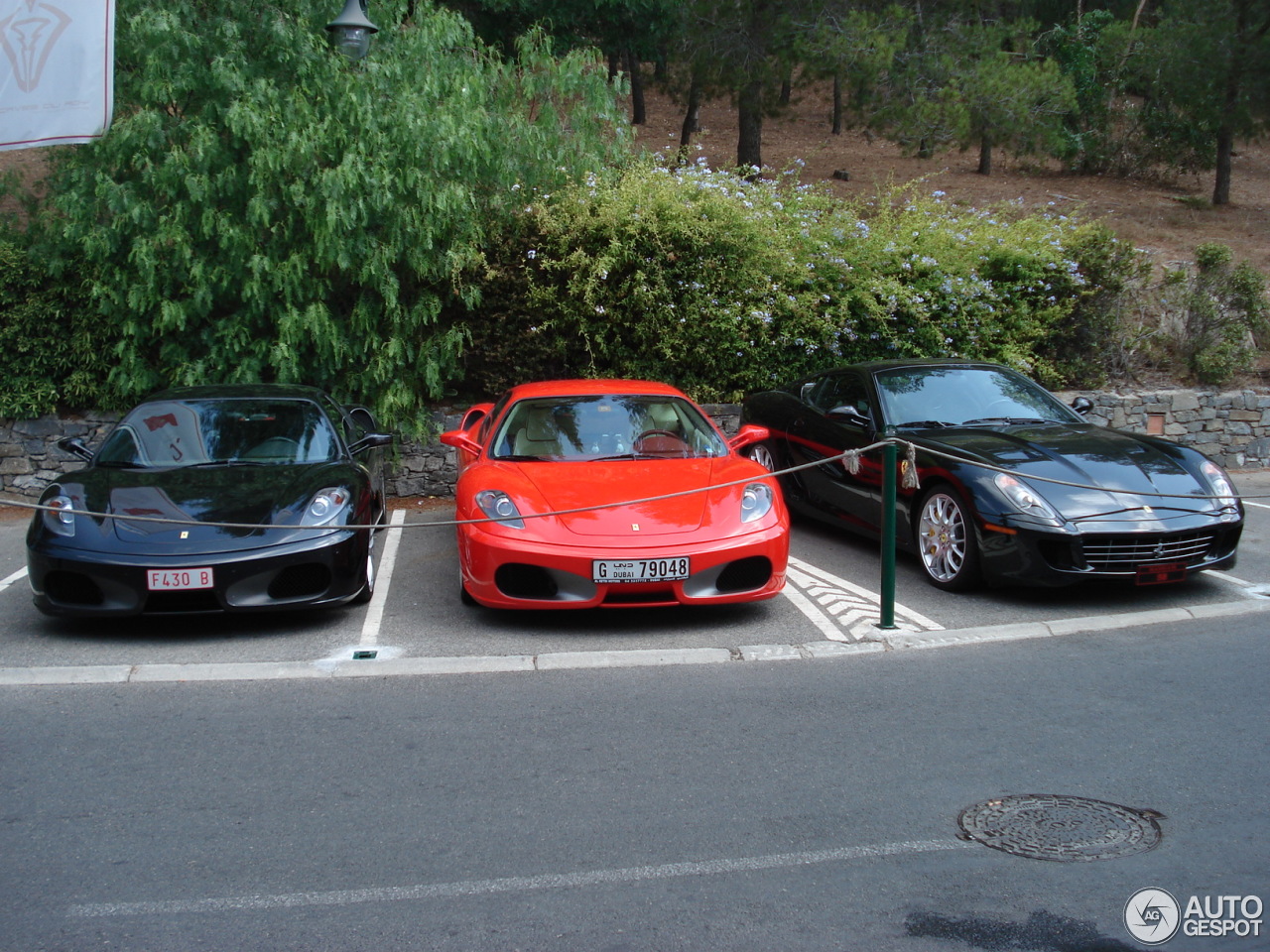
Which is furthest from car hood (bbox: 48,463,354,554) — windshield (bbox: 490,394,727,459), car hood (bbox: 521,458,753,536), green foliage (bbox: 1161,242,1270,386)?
green foliage (bbox: 1161,242,1270,386)

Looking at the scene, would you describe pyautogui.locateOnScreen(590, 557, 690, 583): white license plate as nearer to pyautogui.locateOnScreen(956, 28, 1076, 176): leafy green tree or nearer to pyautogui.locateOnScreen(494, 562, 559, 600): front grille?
pyautogui.locateOnScreen(494, 562, 559, 600): front grille

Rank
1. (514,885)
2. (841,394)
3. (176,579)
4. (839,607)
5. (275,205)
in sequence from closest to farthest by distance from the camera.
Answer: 1. (514,885)
2. (176,579)
3. (839,607)
4. (841,394)
5. (275,205)

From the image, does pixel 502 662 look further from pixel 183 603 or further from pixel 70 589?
pixel 70 589

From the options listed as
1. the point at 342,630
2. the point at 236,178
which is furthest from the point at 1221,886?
the point at 236,178

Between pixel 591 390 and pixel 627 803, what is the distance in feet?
14.1

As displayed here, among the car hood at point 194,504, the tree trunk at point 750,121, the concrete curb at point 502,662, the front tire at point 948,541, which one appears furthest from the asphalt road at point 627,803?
the tree trunk at point 750,121

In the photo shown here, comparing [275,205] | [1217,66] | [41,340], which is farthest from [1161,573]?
[1217,66]

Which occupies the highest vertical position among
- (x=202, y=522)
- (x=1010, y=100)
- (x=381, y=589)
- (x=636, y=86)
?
(x=636, y=86)

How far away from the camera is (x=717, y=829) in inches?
145

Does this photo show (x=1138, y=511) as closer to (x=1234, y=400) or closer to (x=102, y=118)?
(x=102, y=118)

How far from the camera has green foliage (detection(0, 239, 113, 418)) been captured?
413 inches

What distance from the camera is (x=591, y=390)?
778cm

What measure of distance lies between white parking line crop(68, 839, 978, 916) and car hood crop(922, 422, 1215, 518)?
141 inches

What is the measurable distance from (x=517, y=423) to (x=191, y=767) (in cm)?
362
